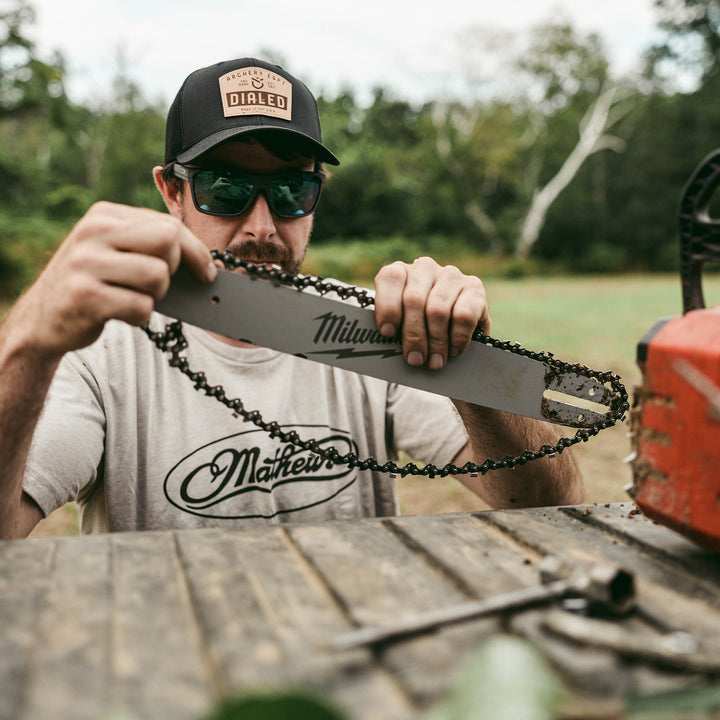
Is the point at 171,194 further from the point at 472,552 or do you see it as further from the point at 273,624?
the point at 273,624

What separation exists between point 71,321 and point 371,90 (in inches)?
1616

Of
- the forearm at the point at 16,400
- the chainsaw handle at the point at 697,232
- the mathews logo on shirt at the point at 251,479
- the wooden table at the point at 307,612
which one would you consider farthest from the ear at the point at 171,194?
the chainsaw handle at the point at 697,232

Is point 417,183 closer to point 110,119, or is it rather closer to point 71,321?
point 110,119

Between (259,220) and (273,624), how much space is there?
1625mm

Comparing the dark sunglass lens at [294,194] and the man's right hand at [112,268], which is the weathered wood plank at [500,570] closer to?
the man's right hand at [112,268]

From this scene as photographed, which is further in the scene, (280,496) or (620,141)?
(620,141)

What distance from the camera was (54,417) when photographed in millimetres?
2008

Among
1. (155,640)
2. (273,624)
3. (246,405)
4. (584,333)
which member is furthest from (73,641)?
(584,333)

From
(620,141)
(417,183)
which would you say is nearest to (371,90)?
(417,183)

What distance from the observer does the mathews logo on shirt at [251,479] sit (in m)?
2.20

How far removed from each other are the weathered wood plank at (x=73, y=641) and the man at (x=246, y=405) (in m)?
0.51

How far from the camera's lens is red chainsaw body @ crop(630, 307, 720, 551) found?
43.1 inches

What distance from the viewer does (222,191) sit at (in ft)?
7.63

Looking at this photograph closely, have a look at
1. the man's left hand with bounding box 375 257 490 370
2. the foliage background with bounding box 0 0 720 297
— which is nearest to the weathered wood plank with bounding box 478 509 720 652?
the man's left hand with bounding box 375 257 490 370
